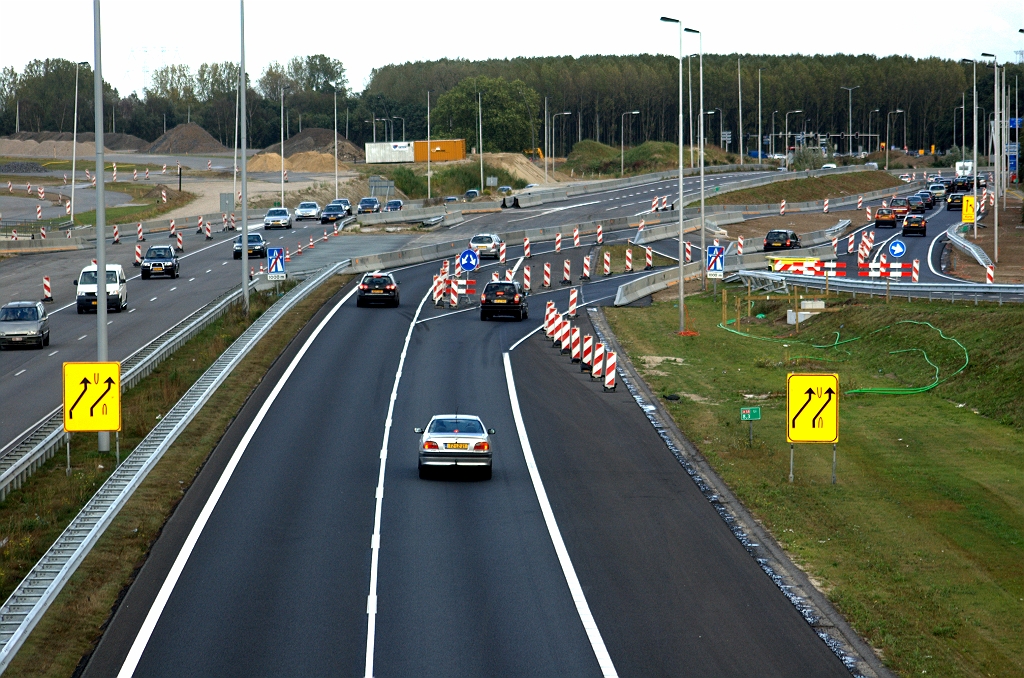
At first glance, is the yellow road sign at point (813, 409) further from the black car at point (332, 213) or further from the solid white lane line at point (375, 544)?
the black car at point (332, 213)

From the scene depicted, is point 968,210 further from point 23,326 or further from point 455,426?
point 455,426

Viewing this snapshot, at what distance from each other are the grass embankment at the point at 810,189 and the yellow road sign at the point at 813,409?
8092cm

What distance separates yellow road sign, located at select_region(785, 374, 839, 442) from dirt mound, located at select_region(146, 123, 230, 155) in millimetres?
168798

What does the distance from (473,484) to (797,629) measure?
32.0 feet

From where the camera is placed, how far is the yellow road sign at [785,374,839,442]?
2467cm

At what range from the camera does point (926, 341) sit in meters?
40.5

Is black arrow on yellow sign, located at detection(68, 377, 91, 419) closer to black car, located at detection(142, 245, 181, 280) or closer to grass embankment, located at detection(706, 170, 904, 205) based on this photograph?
black car, located at detection(142, 245, 181, 280)

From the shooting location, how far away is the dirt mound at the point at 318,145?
172m

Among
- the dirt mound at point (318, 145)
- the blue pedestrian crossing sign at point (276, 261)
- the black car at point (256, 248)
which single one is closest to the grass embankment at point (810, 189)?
the black car at point (256, 248)

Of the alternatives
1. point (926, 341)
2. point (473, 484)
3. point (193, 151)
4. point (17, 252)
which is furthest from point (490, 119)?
point (473, 484)

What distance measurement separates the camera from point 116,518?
21.7m

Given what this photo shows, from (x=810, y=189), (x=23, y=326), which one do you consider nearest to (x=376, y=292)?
(x=23, y=326)

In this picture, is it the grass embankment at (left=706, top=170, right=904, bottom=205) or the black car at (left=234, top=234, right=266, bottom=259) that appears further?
the grass embankment at (left=706, top=170, right=904, bottom=205)

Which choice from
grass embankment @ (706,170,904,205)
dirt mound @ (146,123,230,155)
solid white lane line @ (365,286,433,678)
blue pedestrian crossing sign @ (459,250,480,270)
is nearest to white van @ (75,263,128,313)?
blue pedestrian crossing sign @ (459,250,480,270)
